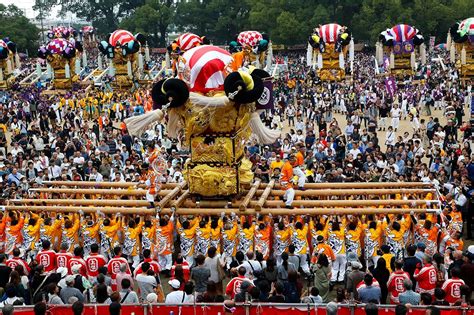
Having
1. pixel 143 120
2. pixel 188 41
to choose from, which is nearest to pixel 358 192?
pixel 143 120

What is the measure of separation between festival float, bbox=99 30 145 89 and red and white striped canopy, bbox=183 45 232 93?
23842 millimetres


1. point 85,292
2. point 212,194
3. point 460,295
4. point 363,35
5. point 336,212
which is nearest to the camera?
point 460,295

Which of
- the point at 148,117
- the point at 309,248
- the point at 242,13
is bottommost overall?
the point at 309,248

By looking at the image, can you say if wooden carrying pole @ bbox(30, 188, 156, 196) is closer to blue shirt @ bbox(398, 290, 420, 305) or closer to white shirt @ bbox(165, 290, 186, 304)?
white shirt @ bbox(165, 290, 186, 304)

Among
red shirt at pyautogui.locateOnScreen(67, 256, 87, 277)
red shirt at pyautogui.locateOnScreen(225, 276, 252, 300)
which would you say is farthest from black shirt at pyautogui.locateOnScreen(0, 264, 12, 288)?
red shirt at pyautogui.locateOnScreen(225, 276, 252, 300)

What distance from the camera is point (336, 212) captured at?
11258 mm

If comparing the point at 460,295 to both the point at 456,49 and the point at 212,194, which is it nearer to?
the point at 212,194

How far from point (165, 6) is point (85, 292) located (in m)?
51.9

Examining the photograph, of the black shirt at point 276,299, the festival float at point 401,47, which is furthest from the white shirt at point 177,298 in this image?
the festival float at point 401,47

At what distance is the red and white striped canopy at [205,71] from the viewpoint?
11922 mm

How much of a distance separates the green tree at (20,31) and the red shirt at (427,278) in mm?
50312

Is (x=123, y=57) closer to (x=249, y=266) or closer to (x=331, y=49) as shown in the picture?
(x=331, y=49)

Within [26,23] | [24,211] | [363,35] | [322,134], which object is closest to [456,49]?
[322,134]

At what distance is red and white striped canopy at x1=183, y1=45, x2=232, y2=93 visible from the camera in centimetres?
1192
